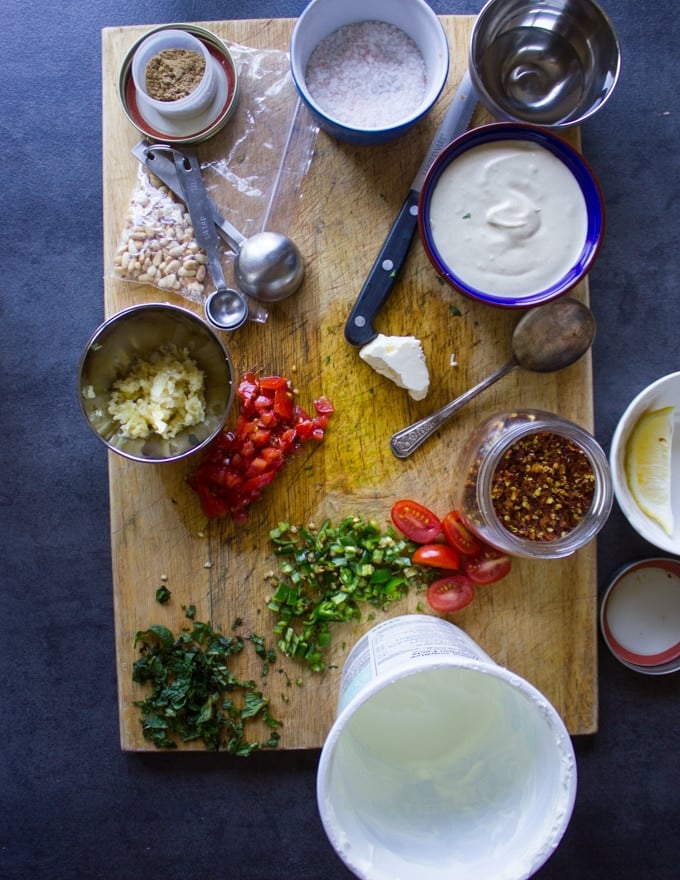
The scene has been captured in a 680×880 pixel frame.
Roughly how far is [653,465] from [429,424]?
499 millimetres

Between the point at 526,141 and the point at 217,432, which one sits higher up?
the point at 526,141

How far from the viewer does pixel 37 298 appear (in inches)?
71.7

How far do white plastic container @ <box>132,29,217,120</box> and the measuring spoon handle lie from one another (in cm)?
81

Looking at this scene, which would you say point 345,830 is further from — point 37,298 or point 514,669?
point 37,298

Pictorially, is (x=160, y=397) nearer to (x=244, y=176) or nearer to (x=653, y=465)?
(x=244, y=176)

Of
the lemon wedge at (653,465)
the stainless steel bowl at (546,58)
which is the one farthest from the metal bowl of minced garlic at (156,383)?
the lemon wedge at (653,465)

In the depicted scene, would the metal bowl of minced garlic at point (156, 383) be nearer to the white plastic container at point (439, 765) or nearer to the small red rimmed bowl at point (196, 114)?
the small red rimmed bowl at point (196, 114)

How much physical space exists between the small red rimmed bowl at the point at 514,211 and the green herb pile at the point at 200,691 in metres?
0.91

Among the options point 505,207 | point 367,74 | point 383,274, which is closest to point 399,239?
point 383,274

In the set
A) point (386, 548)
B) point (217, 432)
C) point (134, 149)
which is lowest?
point (386, 548)

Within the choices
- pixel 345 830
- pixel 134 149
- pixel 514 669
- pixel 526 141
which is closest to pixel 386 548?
pixel 514 669

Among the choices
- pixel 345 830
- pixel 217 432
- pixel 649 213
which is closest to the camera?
pixel 345 830

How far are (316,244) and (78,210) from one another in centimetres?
69

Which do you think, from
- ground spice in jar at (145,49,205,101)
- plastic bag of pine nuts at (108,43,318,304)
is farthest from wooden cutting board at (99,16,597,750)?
ground spice in jar at (145,49,205,101)
